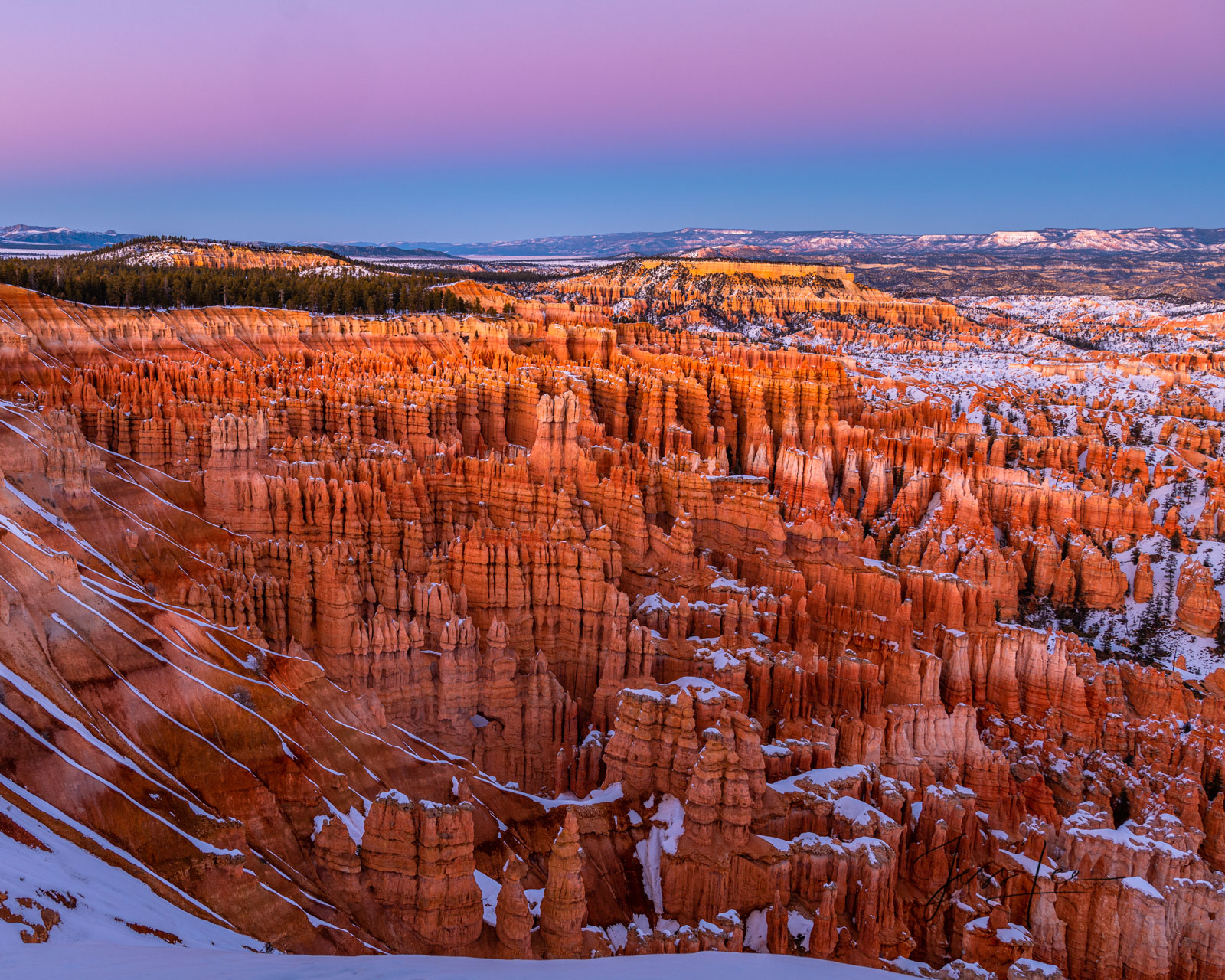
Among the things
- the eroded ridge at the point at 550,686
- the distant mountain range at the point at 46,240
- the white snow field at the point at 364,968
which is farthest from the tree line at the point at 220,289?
the distant mountain range at the point at 46,240

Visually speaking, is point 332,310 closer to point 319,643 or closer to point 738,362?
point 738,362

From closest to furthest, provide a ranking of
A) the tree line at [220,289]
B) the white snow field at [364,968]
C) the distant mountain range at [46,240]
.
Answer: the white snow field at [364,968], the tree line at [220,289], the distant mountain range at [46,240]

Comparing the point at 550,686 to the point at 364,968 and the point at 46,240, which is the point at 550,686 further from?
the point at 46,240

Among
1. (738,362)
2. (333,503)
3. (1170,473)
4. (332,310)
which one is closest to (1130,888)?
(333,503)

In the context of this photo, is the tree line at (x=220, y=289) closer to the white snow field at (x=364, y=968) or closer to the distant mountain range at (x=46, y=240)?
the white snow field at (x=364, y=968)

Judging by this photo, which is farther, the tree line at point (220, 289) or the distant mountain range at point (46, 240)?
the distant mountain range at point (46, 240)

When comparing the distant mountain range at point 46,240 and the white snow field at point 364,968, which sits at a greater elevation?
the distant mountain range at point 46,240

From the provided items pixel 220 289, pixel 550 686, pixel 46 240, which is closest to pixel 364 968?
pixel 550 686

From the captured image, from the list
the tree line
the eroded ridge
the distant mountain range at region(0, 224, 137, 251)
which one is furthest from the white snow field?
the distant mountain range at region(0, 224, 137, 251)

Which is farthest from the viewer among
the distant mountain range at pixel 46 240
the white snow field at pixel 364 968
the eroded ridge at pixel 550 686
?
the distant mountain range at pixel 46 240
